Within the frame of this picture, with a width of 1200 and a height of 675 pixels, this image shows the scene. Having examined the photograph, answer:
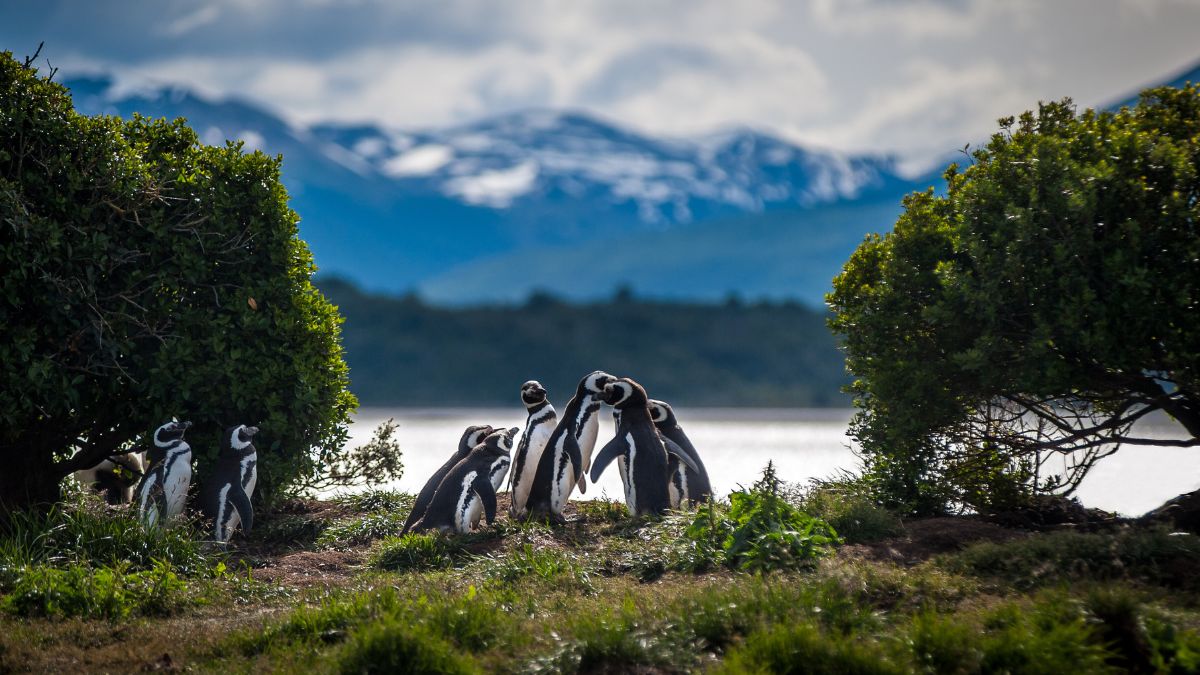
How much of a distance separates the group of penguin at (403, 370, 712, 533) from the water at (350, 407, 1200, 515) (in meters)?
0.99

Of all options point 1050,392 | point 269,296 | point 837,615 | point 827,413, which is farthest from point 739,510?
point 827,413

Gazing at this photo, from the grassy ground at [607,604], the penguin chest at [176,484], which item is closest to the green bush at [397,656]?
the grassy ground at [607,604]

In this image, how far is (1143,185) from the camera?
9.35 metres

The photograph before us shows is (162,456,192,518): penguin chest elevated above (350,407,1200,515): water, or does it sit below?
below

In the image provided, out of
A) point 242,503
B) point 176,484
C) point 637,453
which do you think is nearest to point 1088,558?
point 637,453

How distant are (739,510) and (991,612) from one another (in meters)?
2.65

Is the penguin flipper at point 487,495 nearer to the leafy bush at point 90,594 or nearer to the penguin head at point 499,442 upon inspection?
the penguin head at point 499,442

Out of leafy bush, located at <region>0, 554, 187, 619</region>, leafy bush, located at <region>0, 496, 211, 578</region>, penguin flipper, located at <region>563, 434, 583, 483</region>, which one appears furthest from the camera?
penguin flipper, located at <region>563, 434, 583, 483</region>

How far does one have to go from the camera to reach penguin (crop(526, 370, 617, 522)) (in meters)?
11.7

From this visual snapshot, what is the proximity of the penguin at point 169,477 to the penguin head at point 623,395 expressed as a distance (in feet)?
13.7

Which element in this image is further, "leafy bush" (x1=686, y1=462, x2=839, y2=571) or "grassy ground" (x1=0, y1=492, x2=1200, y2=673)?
"leafy bush" (x1=686, y1=462, x2=839, y2=571)

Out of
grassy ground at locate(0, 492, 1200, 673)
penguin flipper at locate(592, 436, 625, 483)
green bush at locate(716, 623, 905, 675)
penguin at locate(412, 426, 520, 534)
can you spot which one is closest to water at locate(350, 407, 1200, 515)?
penguin flipper at locate(592, 436, 625, 483)

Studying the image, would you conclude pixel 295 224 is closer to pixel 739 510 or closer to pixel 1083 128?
pixel 739 510

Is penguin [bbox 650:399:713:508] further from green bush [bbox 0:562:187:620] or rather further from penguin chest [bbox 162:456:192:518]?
green bush [bbox 0:562:187:620]
